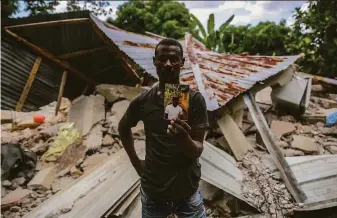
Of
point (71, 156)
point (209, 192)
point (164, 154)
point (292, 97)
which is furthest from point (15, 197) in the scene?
point (292, 97)

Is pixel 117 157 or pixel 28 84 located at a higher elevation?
pixel 28 84

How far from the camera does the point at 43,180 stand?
13.4 feet

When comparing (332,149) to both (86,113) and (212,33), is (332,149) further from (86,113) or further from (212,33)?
(212,33)

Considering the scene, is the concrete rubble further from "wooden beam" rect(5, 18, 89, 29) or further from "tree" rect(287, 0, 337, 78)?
"wooden beam" rect(5, 18, 89, 29)

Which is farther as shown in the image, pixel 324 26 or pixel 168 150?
pixel 324 26

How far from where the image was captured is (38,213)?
3.26 metres

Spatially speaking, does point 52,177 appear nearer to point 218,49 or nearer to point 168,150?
point 168,150

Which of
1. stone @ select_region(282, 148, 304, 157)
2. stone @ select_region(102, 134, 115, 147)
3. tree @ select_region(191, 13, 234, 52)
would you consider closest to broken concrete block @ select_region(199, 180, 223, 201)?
stone @ select_region(282, 148, 304, 157)

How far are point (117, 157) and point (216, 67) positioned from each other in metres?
1.92

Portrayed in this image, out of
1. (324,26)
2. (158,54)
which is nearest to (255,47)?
(324,26)

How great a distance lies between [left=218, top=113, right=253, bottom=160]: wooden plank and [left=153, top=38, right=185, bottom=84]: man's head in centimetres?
225

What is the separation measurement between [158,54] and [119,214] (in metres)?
1.86

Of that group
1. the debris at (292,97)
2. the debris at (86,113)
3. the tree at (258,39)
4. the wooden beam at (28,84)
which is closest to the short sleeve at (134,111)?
the debris at (86,113)

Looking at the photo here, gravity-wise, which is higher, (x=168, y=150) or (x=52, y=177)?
(x=168, y=150)
